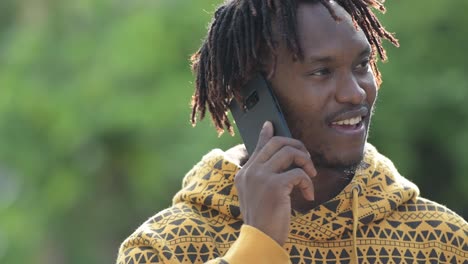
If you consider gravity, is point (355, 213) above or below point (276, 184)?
below

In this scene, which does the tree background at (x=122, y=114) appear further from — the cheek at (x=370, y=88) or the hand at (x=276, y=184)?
the hand at (x=276, y=184)

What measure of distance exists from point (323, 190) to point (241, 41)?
22.4 inches

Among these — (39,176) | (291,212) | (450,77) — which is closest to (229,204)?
(291,212)

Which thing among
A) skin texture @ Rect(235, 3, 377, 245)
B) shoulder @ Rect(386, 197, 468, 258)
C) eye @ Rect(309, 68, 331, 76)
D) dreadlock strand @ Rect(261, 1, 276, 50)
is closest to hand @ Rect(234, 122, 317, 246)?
skin texture @ Rect(235, 3, 377, 245)

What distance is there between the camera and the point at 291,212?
4715 mm

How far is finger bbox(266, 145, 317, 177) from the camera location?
4.30m

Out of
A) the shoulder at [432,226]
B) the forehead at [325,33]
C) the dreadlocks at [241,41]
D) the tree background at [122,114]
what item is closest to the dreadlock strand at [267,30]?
the dreadlocks at [241,41]

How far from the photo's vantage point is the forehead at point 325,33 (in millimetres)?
4496

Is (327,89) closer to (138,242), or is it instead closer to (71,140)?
(138,242)

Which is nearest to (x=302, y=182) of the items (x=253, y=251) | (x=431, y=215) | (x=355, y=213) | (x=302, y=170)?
(x=302, y=170)

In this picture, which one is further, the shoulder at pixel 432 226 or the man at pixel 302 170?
the shoulder at pixel 432 226

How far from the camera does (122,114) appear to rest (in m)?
11.6

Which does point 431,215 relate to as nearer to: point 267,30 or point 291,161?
point 291,161

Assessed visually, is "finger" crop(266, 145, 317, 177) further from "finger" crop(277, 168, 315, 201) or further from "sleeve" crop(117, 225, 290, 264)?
"sleeve" crop(117, 225, 290, 264)
